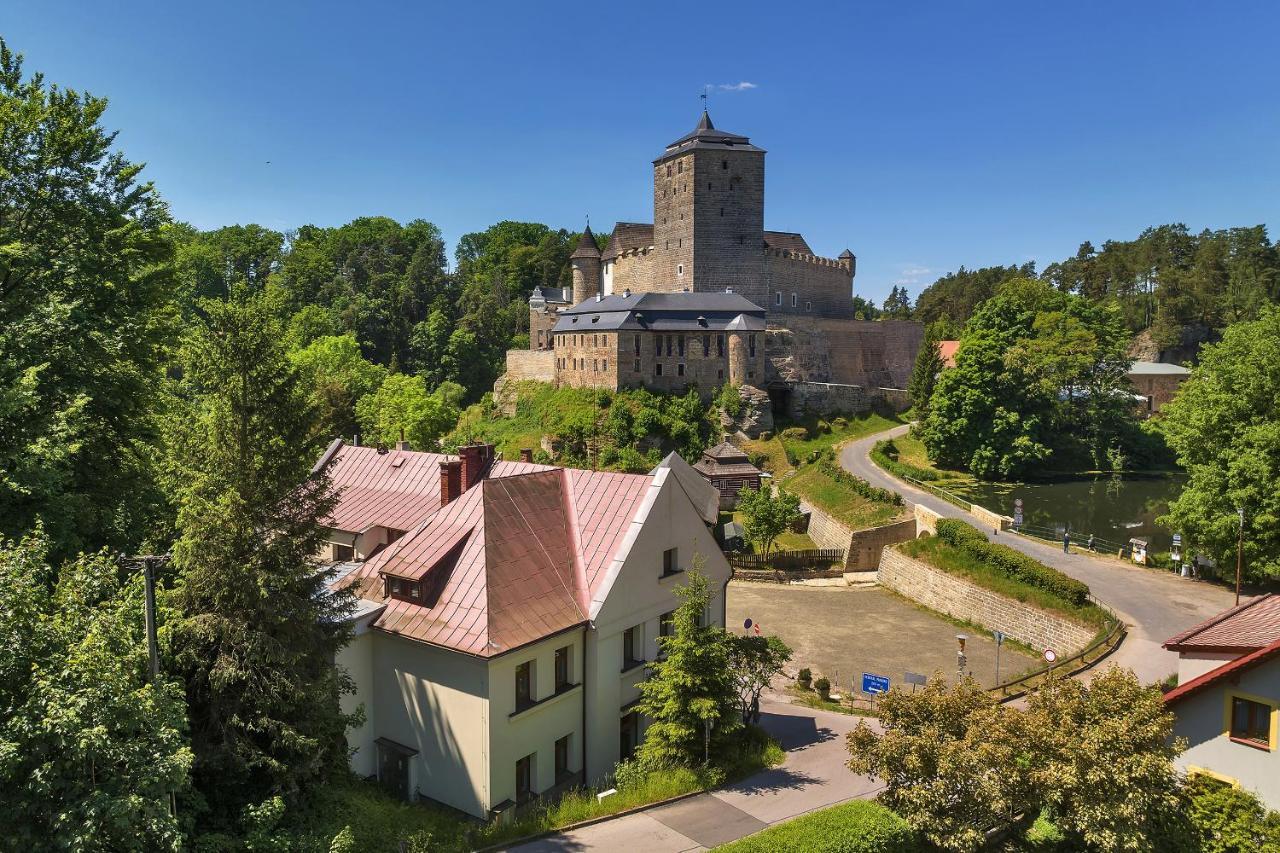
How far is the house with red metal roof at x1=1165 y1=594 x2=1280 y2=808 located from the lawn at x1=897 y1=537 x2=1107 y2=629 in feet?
40.6

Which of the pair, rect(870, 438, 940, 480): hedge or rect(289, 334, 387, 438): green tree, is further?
rect(289, 334, 387, 438): green tree

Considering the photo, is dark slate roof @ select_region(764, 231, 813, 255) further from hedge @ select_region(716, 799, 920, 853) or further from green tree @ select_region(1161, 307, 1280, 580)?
hedge @ select_region(716, 799, 920, 853)

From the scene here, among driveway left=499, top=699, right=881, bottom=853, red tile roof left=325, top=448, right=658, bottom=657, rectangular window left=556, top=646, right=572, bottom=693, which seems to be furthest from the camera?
rectangular window left=556, top=646, right=572, bottom=693

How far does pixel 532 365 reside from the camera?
6125 cm

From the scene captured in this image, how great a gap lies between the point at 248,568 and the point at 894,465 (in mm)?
42122

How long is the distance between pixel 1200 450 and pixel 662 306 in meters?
33.0

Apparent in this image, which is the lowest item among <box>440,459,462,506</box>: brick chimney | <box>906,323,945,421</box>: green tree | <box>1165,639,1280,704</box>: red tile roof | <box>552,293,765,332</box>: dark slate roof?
<box>1165,639,1280,704</box>: red tile roof

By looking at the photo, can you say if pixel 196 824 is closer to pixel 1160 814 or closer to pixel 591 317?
pixel 1160 814

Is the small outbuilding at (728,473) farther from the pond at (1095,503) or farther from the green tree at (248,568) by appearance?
the green tree at (248,568)

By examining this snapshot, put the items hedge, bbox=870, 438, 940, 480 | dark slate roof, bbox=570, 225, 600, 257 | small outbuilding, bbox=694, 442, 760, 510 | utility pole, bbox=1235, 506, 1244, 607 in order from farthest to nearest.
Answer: dark slate roof, bbox=570, 225, 600, 257 → hedge, bbox=870, 438, 940, 480 → small outbuilding, bbox=694, 442, 760, 510 → utility pole, bbox=1235, 506, 1244, 607

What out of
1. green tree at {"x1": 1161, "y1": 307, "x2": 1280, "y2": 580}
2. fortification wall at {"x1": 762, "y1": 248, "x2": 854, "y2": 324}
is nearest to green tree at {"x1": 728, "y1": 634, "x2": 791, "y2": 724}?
green tree at {"x1": 1161, "y1": 307, "x2": 1280, "y2": 580}

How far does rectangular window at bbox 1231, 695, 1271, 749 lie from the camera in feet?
40.6

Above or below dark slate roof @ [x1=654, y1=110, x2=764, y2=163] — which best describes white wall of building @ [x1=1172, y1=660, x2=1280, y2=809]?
below

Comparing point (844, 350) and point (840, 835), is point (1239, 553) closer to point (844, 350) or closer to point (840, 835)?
point (840, 835)
